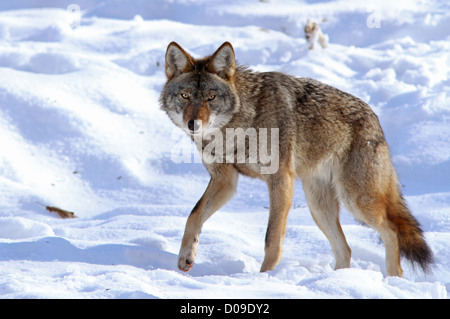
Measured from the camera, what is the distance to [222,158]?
4.94 m

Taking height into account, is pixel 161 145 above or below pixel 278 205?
above

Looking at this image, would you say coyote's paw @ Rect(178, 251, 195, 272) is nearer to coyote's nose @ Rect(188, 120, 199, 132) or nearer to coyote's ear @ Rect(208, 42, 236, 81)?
coyote's nose @ Rect(188, 120, 199, 132)

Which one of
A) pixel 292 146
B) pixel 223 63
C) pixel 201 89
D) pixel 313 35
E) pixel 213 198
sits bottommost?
pixel 213 198

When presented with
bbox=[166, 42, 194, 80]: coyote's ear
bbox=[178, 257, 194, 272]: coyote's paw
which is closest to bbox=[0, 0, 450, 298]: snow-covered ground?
bbox=[178, 257, 194, 272]: coyote's paw

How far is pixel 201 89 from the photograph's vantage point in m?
4.76

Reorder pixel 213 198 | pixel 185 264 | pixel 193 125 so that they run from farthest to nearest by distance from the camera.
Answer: pixel 213 198 < pixel 185 264 < pixel 193 125

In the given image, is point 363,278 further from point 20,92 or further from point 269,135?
point 20,92

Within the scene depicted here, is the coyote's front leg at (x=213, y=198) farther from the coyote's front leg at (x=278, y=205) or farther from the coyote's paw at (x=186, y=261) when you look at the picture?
the coyote's front leg at (x=278, y=205)

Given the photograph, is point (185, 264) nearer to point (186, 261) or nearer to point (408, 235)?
point (186, 261)

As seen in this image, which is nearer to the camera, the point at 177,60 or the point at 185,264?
the point at 185,264

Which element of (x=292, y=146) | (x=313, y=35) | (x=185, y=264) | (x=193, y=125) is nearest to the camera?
(x=193, y=125)

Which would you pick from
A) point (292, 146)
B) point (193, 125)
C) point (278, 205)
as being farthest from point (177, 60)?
point (278, 205)

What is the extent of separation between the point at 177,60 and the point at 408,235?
7.84 ft

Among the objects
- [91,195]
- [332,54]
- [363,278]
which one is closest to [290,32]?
[332,54]
